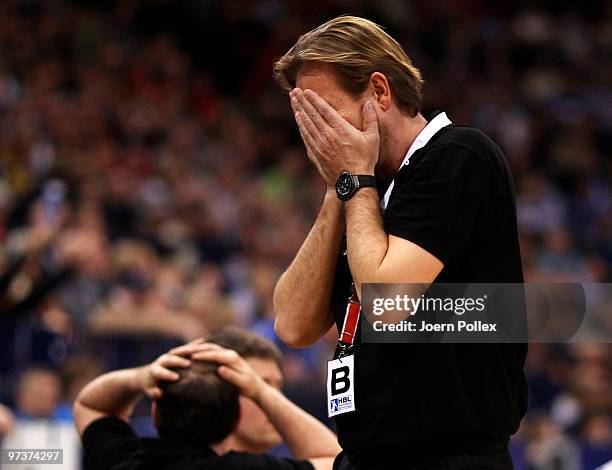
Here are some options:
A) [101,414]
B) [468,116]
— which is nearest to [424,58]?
[468,116]

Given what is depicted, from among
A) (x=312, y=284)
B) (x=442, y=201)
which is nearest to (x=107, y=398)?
(x=312, y=284)

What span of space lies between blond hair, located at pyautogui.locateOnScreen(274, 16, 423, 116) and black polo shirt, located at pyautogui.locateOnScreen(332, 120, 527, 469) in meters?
0.22

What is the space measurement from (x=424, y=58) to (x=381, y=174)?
1130 centimetres

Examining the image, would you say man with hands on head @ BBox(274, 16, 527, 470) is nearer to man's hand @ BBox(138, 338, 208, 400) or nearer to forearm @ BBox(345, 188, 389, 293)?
forearm @ BBox(345, 188, 389, 293)

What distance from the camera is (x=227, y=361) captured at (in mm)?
3455

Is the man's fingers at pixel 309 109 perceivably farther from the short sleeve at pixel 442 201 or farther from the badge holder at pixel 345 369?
the badge holder at pixel 345 369

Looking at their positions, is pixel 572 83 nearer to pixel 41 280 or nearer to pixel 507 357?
pixel 41 280

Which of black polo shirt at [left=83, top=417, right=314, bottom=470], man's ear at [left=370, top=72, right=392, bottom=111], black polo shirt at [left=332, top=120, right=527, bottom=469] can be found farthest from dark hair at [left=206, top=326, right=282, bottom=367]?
Result: man's ear at [left=370, top=72, right=392, bottom=111]

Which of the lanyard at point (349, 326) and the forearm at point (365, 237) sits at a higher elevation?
the forearm at point (365, 237)

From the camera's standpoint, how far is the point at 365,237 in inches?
109

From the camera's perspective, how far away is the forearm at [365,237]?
2709 mm

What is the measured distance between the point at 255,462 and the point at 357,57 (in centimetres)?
127

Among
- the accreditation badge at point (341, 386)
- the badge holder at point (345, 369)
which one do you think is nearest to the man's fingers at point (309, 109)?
the badge holder at point (345, 369)

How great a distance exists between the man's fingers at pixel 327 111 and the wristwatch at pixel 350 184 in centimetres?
13
